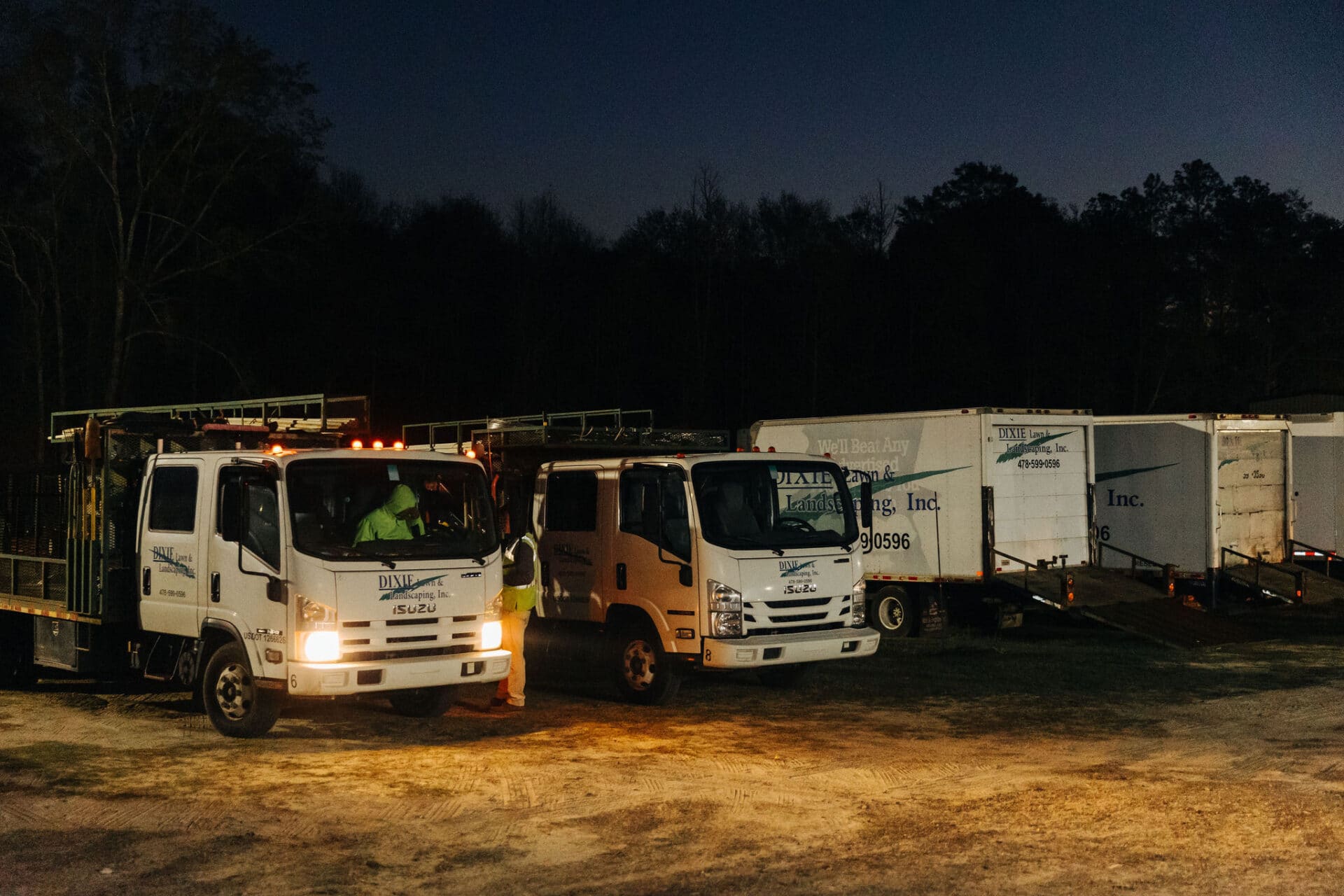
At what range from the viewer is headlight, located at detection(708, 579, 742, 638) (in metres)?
11.5

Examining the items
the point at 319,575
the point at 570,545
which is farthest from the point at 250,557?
the point at 570,545

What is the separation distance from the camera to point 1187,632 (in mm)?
15867

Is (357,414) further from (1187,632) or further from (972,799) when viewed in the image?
(1187,632)

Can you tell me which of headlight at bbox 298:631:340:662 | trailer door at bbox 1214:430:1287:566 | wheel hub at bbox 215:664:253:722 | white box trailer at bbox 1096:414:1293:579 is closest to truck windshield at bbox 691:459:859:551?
headlight at bbox 298:631:340:662

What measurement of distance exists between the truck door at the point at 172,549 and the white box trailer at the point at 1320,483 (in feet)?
55.0

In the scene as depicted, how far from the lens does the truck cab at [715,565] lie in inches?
454

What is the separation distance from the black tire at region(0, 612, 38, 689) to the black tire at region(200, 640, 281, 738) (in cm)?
347

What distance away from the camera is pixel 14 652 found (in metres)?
13.0

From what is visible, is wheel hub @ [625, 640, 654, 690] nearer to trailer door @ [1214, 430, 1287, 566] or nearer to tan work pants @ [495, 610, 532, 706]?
tan work pants @ [495, 610, 532, 706]

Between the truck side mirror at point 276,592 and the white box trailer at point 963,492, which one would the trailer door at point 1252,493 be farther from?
the truck side mirror at point 276,592

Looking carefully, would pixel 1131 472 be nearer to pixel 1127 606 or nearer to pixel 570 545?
pixel 1127 606

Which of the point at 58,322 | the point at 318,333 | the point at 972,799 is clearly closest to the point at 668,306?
the point at 318,333

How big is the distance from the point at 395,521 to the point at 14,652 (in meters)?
5.32

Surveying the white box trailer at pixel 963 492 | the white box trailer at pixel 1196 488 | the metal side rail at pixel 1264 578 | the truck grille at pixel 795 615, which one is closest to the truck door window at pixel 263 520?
the truck grille at pixel 795 615
